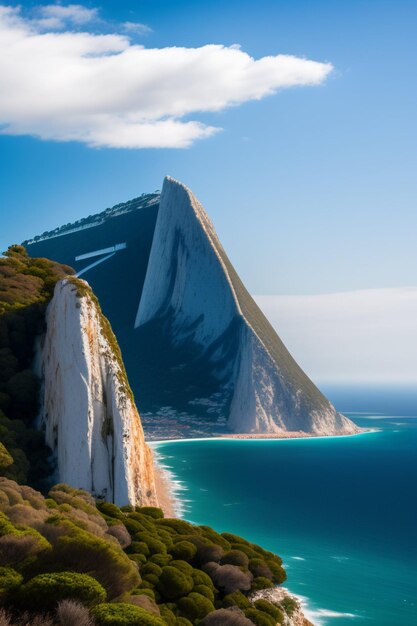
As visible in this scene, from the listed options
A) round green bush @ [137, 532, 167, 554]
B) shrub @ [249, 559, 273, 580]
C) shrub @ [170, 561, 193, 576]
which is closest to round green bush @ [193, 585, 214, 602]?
shrub @ [170, 561, 193, 576]

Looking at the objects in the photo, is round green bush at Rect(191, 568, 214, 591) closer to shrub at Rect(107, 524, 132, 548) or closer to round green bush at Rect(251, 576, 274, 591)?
round green bush at Rect(251, 576, 274, 591)

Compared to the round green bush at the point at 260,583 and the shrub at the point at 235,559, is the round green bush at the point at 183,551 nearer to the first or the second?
the shrub at the point at 235,559

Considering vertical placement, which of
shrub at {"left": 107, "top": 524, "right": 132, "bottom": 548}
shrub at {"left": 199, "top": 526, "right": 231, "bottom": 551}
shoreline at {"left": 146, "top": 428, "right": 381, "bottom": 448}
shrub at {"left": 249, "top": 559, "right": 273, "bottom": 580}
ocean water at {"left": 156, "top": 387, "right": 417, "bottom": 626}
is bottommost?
ocean water at {"left": 156, "top": 387, "right": 417, "bottom": 626}

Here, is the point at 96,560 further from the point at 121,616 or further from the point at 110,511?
the point at 110,511

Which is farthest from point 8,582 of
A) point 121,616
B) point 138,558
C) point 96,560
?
point 138,558

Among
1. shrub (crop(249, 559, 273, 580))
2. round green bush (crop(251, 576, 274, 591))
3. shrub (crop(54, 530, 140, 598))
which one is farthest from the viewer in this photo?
shrub (crop(249, 559, 273, 580))

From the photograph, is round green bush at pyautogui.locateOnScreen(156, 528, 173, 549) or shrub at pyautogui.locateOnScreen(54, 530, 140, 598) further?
round green bush at pyautogui.locateOnScreen(156, 528, 173, 549)

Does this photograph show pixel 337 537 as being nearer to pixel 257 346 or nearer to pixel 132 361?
pixel 257 346

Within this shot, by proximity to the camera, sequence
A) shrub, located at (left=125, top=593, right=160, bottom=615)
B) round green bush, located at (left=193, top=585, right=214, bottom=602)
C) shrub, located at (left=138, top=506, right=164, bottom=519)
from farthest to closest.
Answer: shrub, located at (left=138, top=506, right=164, bottom=519)
round green bush, located at (left=193, top=585, right=214, bottom=602)
shrub, located at (left=125, top=593, right=160, bottom=615)
